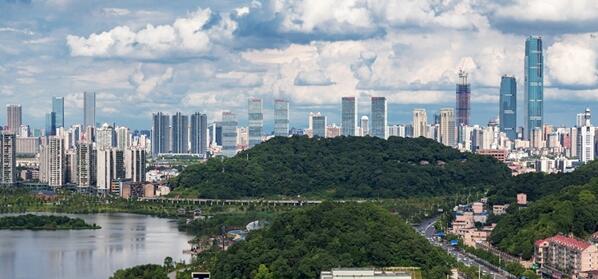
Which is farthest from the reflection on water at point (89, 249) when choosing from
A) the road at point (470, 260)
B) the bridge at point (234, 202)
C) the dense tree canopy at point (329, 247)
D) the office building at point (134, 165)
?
the office building at point (134, 165)

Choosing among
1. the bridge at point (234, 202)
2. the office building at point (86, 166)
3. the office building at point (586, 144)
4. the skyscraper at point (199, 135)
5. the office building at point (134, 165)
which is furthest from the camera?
the skyscraper at point (199, 135)

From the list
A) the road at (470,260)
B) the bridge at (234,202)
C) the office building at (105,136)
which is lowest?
the road at (470,260)

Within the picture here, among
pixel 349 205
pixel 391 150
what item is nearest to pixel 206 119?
pixel 391 150

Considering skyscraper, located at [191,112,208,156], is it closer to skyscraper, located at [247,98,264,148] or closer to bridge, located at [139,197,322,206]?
skyscraper, located at [247,98,264,148]

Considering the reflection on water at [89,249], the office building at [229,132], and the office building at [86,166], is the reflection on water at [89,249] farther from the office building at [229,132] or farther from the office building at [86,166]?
the office building at [229,132]

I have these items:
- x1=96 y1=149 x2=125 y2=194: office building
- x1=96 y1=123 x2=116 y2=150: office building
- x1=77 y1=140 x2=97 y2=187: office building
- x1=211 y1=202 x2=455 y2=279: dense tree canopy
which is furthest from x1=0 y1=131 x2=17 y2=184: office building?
x1=211 y1=202 x2=455 y2=279: dense tree canopy

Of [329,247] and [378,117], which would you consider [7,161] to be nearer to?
[378,117]

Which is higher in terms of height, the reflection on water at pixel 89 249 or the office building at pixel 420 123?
the office building at pixel 420 123
